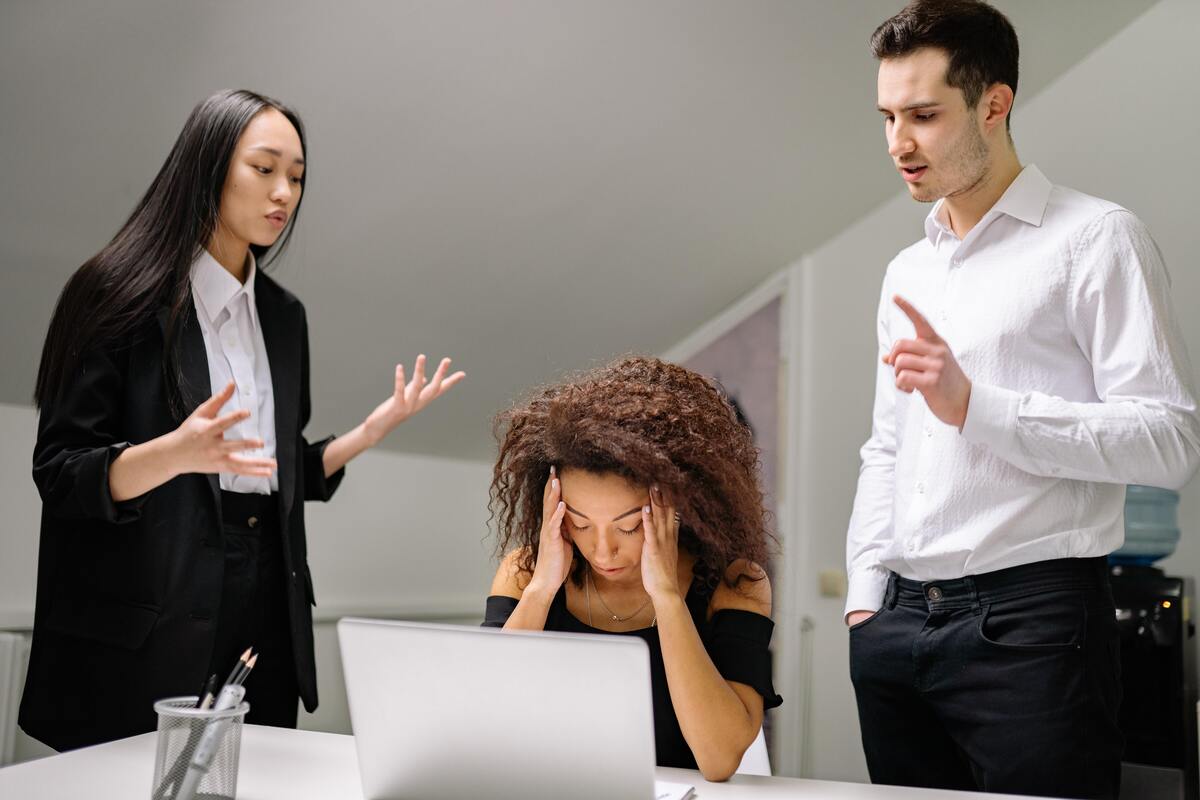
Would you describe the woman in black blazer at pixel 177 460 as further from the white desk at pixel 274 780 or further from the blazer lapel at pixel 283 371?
the white desk at pixel 274 780

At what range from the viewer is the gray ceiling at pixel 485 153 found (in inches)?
89.1

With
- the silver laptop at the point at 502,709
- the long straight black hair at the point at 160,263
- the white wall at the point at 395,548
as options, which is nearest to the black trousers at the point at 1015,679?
the silver laptop at the point at 502,709

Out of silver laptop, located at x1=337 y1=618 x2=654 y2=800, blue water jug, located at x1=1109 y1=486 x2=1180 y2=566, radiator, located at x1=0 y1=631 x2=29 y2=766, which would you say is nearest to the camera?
silver laptop, located at x1=337 y1=618 x2=654 y2=800

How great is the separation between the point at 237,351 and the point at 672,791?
1074 millimetres

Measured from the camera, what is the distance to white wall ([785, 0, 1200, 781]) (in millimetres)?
3475

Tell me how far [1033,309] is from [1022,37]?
2.21 m

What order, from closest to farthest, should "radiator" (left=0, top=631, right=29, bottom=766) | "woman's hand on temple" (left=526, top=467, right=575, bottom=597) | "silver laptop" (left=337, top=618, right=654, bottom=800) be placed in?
"silver laptop" (left=337, top=618, right=654, bottom=800) < "woman's hand on temple" (left=526, top=467, right=575, bottom=597) < "radiator" (left=0, top=631, right=29, bottom=766)

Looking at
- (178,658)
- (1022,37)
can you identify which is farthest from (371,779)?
(1022,37)

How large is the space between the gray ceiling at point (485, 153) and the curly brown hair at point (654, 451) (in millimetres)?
1163

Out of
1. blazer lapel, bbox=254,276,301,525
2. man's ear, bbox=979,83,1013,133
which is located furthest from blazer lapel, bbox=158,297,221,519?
man's ear, bbox=979,83,1013,133

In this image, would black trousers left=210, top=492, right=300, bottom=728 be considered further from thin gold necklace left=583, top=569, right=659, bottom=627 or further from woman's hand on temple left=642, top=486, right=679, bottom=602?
woman's hand on temple left=642, top=486, right=679, bottom=602

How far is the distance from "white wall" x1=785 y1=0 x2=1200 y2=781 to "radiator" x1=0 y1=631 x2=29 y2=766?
8.56 feet

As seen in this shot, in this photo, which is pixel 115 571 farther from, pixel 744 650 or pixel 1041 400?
pixel 1041 400

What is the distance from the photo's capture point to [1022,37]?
11.2 ft
